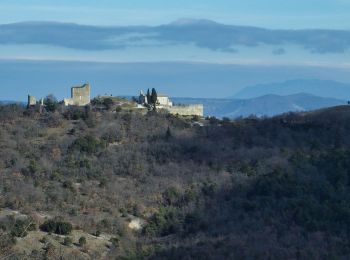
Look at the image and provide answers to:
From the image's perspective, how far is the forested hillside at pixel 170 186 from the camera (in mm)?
41281

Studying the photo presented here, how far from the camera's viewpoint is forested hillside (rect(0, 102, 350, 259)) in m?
41.3

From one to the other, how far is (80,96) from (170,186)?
2124 cm

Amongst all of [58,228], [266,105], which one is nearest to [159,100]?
[58,228]

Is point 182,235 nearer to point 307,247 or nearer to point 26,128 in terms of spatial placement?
point 307,247

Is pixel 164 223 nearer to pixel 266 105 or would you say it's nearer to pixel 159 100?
pixel 159 100

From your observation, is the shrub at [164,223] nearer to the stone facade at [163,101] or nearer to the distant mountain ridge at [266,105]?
the stone facade at [163,101]

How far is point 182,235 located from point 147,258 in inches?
240

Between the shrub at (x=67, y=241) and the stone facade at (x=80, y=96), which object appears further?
the stone facade at (x=80, y=96)

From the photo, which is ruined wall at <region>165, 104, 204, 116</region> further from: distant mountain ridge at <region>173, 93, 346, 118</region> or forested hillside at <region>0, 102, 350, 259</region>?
distant mountain ridge at <region>173, 93, 346, 118</region>

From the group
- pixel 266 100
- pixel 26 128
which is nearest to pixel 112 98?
pixel 26 128

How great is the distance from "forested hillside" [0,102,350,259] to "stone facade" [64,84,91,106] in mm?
4697

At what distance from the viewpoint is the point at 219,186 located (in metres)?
51.1

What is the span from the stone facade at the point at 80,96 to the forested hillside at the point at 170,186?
4697mm

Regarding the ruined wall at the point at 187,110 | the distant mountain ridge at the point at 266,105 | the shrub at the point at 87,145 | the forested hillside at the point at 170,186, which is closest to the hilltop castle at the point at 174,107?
the ruined wall at the point at 187,110
